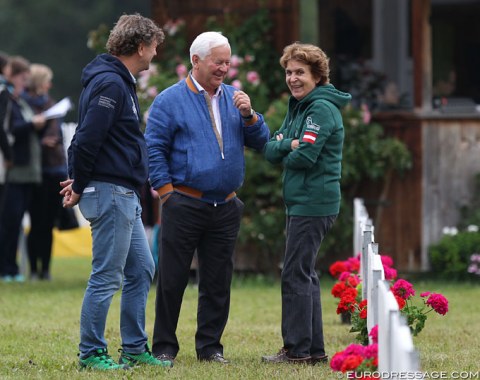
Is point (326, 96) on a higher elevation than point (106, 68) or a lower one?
lower

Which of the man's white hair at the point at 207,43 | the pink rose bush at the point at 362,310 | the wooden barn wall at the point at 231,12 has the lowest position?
the pink rose bush at the point at 362,310

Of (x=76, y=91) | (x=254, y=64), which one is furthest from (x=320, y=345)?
(x=76, y=91)

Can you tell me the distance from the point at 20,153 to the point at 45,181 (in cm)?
52

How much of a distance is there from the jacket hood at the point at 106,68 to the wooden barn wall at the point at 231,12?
20.5 feet

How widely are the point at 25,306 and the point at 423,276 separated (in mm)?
4446

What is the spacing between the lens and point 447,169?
12797mm

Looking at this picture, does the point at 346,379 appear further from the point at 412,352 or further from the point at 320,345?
the point at 412,352

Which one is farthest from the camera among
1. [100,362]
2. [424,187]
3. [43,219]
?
[43,219]

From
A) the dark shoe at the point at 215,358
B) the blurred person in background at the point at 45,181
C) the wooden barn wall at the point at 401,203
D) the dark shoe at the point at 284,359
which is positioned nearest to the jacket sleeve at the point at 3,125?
the blurred person in background at the point at 45,181

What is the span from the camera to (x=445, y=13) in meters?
15.0

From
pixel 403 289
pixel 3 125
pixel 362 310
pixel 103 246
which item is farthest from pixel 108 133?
pixel 3 125

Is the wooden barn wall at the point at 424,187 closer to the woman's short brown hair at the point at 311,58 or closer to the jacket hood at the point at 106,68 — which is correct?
the woman's short brown hair at the point at 311,58

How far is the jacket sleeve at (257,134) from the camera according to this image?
24.1 feet

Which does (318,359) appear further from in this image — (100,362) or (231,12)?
(231,12)
